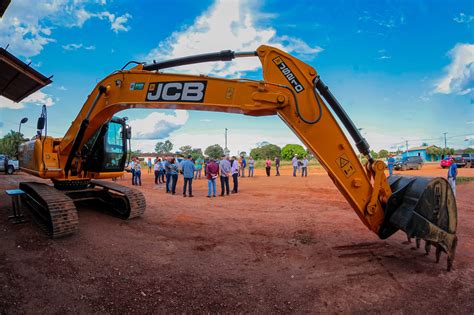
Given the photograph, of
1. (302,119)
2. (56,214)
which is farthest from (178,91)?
(56,214)

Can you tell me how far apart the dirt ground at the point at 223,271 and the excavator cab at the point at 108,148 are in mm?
1443

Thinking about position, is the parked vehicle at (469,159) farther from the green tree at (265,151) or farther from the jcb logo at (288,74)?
the green tree at (265,151)

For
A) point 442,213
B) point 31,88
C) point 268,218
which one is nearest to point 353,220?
point 268,218

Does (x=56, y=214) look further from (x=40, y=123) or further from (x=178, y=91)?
(x=178, y=91)

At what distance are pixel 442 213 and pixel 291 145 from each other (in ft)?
304

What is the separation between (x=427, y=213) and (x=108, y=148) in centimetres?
740

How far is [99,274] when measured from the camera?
4.25 meters

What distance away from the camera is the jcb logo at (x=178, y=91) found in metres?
4.94

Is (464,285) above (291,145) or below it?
below

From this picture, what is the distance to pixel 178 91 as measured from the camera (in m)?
5.05

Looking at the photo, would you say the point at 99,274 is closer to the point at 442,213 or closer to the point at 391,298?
the point at 391,298

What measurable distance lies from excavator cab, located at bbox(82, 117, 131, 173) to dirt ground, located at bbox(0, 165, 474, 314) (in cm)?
144

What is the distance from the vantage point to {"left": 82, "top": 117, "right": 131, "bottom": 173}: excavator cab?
738cm

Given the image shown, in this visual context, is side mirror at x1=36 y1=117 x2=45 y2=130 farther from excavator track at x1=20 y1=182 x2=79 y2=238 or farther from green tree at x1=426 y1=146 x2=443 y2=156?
green tree at x1=426 y1=146 x2=443 y2=156
